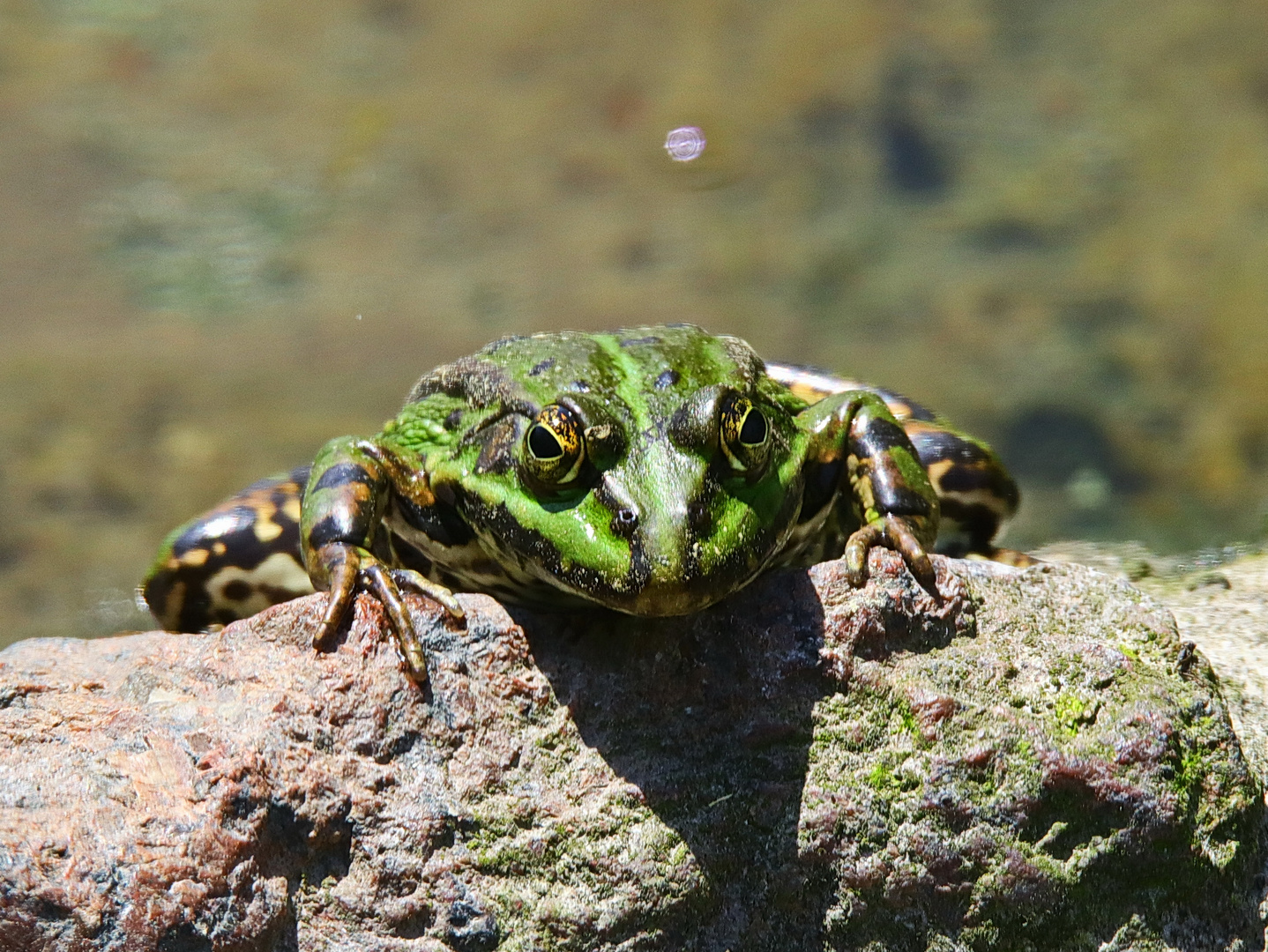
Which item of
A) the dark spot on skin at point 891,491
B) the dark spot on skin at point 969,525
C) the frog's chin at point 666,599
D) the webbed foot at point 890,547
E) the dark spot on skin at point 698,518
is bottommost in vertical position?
the frog's chin at point 666,599

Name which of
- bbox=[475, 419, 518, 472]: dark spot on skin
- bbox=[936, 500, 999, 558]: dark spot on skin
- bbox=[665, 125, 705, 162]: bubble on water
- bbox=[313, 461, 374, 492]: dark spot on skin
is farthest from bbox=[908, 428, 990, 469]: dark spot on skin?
bbox=[665, 125, 705, 162]: bubble on water

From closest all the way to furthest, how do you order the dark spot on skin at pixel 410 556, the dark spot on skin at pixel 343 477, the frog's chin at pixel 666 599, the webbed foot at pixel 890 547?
the frog's chin at pixel 666 599 < the webbed foot at pixel 890 547 < the dark spot on skin at pixel 343 477 < the dark spot on skin at pixel 410 556

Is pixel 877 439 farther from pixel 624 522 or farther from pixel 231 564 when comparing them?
pixel 231 564

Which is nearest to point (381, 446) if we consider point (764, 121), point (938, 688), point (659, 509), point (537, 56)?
point (659, 509)

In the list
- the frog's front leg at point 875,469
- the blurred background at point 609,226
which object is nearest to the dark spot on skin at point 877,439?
the frog's front leg at point 875,469

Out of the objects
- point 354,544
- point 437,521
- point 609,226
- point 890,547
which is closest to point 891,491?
point 890,547

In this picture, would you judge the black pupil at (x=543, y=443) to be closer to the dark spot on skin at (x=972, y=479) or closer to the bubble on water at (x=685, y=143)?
the dark spot on skin at (x=972, y=479)
